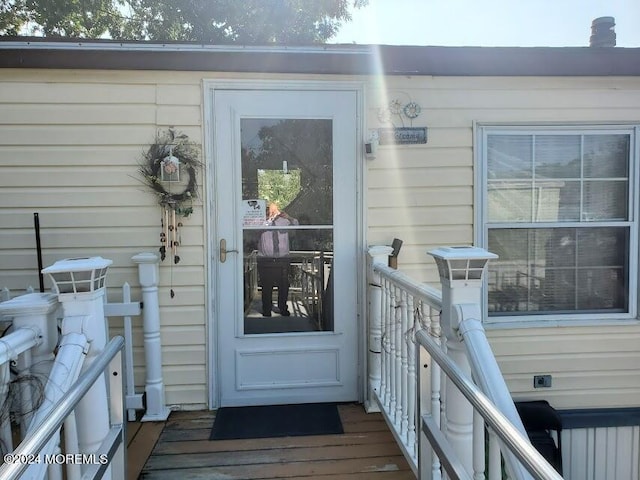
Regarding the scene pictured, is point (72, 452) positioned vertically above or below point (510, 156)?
below

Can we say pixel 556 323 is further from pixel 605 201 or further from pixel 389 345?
pixel 389 345

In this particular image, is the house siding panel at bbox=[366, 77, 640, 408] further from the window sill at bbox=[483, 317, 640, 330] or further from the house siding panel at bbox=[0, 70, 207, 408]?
the house siding panel at bbox=[0, 70, 207, 408]

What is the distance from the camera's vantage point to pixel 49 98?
2.85 meters

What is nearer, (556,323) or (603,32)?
(556,323)

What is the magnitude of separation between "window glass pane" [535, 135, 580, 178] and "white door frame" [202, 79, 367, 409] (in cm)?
129

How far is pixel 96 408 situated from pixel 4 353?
0.45 m

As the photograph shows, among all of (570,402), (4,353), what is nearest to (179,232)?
(4,353)

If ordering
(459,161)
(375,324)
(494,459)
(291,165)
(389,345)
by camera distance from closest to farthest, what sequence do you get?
(494,459) → (389,345) → (375,324) → (291,165) → (459,161)

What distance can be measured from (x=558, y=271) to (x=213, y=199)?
8.24ft

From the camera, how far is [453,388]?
1.66 meters

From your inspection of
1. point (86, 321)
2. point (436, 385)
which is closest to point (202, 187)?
point (86, 321)

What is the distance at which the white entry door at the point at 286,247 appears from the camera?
2.94 metres

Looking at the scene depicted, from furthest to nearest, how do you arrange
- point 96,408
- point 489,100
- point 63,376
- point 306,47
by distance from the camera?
1. point 489,100
2. point 306,47
3. point 96,408
4. point 63,376

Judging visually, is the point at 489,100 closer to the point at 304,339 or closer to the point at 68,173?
the point at 304,339
